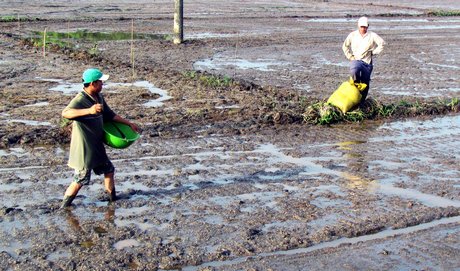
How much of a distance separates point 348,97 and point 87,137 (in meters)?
6.06

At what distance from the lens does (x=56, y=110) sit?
13.1 metres

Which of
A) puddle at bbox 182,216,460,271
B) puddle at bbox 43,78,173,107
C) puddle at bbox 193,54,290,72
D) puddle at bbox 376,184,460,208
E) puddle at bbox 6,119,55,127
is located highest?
puddle at bbox 182,216,460,271

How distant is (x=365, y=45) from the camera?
13.5 metres

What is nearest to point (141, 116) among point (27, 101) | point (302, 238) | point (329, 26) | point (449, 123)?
point (27, 101)

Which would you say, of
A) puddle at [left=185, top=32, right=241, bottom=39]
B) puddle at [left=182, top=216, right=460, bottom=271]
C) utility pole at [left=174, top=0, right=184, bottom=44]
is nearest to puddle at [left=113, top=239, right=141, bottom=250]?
puddle at [left=182, top=216, right=460, bottom=271]

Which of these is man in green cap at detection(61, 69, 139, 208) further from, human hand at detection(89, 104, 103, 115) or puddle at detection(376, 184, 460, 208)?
puddle at detection(376, 184, 460, 208)

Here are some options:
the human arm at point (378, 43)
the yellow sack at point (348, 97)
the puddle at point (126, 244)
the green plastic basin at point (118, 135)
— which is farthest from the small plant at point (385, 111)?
the puddle at point (126, 244)

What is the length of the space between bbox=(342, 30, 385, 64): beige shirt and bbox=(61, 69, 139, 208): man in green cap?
249 inches

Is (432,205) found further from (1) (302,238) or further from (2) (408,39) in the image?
(2) (408,39)

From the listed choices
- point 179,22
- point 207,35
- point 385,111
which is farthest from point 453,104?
point 207,35

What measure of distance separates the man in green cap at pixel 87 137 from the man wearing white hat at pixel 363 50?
20.4 feet

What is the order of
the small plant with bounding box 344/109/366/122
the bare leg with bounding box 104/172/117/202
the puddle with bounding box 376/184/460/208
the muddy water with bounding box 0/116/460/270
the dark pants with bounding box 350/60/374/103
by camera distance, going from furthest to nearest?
1. the dark pants with bounding box 350/60/374/103
2. the small plant with bounding box 344/109/366/122
3. the puddle with bounding box 376/184/460/208
4. the bare leg with bounding box 104/172/117/202
5. the muddy water with bounding box 0/116/460/270

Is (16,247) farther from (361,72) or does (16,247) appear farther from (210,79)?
(210,79)

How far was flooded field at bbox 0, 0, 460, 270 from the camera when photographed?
7074mm
